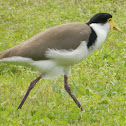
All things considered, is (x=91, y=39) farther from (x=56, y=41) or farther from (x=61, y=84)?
(x=61, y=84)

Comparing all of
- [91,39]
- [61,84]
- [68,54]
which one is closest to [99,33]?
[91,39]

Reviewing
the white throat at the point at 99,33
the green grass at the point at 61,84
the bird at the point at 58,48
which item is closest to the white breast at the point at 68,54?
the bird at the point at 58,48

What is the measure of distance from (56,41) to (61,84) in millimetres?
1648

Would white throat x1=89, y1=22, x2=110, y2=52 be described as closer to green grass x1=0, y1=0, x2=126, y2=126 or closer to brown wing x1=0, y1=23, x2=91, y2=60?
brown wing x1=0, y1=23, x2=91, y2=60

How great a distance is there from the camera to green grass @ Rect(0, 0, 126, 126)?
6301 mm

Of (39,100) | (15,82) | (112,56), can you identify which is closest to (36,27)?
(112,56)

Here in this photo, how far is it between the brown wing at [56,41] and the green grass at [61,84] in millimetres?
876

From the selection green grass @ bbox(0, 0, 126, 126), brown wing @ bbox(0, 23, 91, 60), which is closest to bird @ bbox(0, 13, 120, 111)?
brown wing @ bbox(0, 23, 91, 60)

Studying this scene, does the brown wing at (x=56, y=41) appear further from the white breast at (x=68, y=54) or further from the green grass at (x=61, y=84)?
the green grass at (x=61, y=84)

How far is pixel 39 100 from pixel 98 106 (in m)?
0.98

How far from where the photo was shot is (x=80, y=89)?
741 centimetres

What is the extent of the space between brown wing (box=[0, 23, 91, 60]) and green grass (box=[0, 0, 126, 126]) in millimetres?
876

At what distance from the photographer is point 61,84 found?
25.7 ft

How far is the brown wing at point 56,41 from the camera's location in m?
6.30
